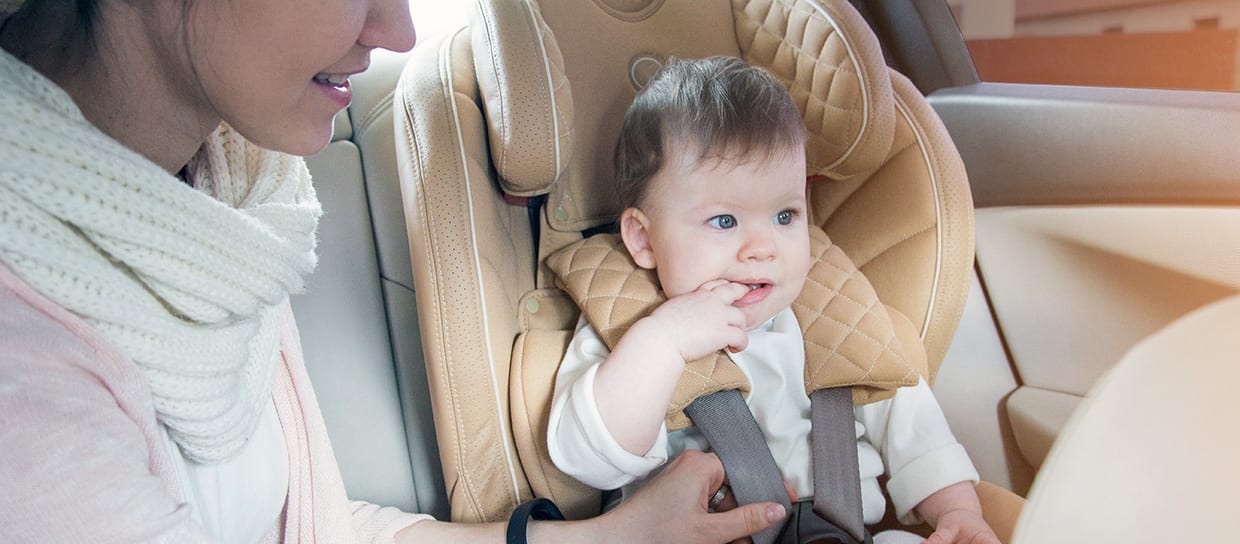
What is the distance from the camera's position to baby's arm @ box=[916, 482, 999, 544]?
3.72ft

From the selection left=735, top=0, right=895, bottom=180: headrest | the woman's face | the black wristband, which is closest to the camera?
the woman's face

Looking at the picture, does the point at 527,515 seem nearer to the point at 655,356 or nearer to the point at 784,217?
the point at 655,356

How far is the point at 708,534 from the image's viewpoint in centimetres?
107

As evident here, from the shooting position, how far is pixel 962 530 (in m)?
1.15

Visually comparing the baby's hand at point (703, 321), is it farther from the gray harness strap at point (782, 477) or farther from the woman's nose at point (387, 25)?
the woman's nose at point (387, 25)

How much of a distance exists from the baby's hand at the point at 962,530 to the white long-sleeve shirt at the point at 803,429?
5 cm

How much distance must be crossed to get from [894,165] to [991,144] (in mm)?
462

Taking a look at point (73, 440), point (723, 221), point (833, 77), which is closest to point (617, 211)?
point (723, 221)

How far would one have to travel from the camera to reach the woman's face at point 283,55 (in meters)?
0.69

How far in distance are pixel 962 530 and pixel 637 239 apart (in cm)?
55

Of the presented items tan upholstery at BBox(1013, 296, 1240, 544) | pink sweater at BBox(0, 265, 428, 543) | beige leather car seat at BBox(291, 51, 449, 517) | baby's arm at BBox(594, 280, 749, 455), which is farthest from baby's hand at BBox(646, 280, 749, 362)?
tan upholstery at BBox(1013, 296, 1240, 544)

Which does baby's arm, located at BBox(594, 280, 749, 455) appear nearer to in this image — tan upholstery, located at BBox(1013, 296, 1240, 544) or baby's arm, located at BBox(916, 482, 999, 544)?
baby's arm, located at BBox(916, 482, 999, 544)

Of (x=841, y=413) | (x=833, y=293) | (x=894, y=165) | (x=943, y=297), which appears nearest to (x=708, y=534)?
(x=841, y=413)

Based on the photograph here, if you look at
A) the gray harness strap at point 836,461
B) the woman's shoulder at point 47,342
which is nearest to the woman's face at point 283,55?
Answer: the woman's shoulder at point 47,342
